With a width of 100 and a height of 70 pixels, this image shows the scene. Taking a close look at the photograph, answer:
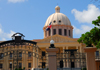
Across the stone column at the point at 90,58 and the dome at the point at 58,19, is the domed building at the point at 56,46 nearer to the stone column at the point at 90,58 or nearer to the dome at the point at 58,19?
the dome at the point at 58,19

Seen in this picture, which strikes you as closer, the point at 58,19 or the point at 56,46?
the point at 56,46

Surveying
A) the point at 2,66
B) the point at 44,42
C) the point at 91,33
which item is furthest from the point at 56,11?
the point at 91,33

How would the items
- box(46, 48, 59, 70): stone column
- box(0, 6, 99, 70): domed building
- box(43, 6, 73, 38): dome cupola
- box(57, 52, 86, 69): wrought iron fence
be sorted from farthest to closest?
box(43, 6, 73, 38): dome cupola
box(0, 6, 99, 70): domed building
box(57, 52, 86, 69): wrought iron fence
box(46, 48, 59, 70): stone column

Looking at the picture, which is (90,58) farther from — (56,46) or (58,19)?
(58,19)

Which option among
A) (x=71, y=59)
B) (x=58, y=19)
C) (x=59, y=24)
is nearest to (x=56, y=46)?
(x=59, y=24)

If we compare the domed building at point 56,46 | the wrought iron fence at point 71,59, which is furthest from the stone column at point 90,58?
the domed building at point 56,46

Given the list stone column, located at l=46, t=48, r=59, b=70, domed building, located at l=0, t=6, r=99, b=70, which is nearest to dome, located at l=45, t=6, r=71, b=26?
domed building, located at l=0, t=6, r=99, b=70

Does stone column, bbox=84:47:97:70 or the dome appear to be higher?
the dome

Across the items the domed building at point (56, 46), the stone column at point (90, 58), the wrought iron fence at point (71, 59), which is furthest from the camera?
the domed building at point (56, 46)

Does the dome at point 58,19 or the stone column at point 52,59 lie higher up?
the dome at point 58,19

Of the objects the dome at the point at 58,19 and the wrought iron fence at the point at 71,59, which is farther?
the dome at the point at 58,19

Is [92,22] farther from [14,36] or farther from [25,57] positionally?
[25,57]

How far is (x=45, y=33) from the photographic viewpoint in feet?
206

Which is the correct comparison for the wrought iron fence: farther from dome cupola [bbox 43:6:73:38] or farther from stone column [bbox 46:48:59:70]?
dome cupola [bbox 43:6:73:38]
